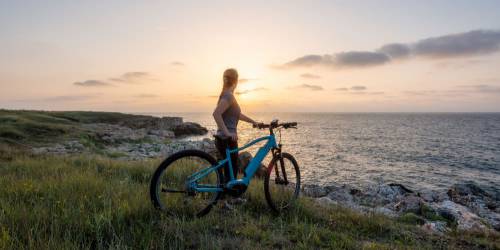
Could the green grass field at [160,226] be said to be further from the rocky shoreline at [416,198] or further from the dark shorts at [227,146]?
the rocky shoreline at [416,198]

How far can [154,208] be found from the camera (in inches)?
209

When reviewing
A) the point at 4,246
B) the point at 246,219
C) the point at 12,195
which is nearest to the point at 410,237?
the point at 246,219

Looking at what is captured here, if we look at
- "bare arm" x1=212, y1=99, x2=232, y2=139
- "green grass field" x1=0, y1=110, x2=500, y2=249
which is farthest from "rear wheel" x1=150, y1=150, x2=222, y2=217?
"bare arm" x1=212, y1=99, x2=232, y2=139

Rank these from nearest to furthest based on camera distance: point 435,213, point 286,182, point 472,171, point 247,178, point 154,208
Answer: point 154,208 < point 247,178 < point 286,182 < point 435,213 < point 472,171

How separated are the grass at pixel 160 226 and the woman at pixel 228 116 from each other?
1.18 meters

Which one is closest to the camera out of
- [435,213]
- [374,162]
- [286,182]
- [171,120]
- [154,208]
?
[154,208]

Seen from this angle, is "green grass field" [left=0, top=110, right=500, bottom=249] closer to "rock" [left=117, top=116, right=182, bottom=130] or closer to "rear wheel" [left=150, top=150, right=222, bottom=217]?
"rear wheel" [left=150, top=150, right=222, bottom=217]

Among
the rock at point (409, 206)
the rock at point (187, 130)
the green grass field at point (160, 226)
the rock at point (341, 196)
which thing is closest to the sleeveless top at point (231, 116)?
the green grass field at point (160, 226)

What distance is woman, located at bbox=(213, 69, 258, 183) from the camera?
5.64m

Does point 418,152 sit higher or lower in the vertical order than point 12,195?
lower

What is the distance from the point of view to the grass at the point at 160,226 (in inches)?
164

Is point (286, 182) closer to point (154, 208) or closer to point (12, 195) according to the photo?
point (154, 208)

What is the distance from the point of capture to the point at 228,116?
592 centimetres

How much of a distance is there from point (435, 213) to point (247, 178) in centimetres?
988
